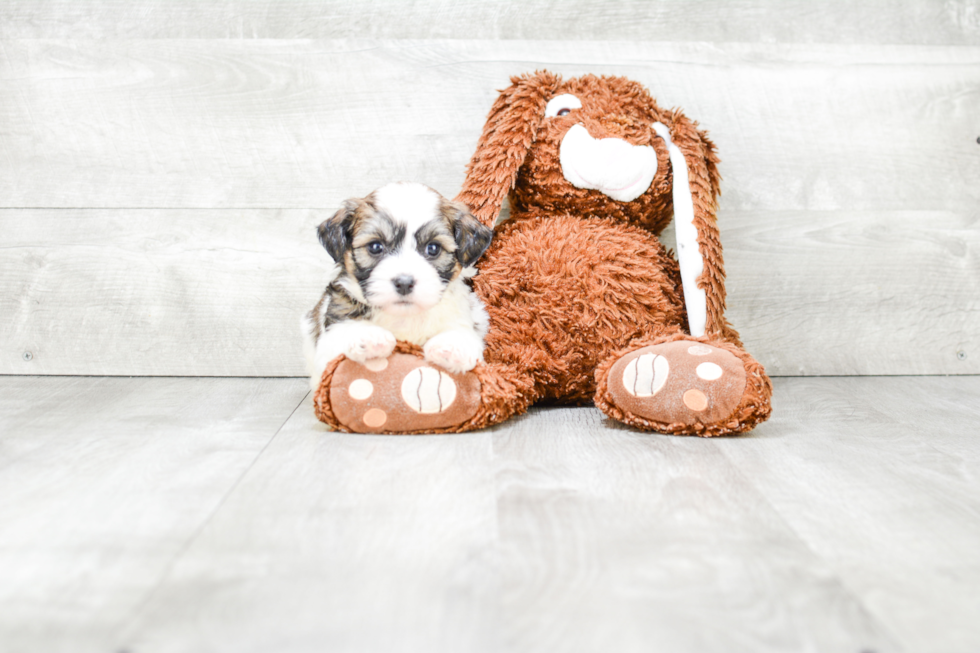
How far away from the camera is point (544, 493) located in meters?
1.22

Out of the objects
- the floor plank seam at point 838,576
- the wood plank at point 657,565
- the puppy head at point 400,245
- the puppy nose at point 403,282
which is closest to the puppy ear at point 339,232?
the puppy head at point 400,245

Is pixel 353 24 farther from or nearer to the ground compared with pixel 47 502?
farther from the ground

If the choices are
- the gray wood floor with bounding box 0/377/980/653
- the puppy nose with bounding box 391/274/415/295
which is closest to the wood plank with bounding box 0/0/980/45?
the puppy nose with bounding box 391/274/415/295

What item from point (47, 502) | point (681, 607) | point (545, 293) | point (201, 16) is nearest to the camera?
point (681, 607)

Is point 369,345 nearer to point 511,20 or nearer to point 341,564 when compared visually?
point 341,564

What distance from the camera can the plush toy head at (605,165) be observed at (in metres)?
1.78

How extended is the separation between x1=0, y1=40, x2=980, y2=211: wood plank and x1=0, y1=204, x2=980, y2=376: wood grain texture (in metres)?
0.09

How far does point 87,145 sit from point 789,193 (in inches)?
79.2

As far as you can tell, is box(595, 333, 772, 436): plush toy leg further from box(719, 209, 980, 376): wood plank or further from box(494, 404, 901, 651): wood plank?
box(719, 209, 980, 376): wood plank

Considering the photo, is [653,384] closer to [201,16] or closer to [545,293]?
[545,293]

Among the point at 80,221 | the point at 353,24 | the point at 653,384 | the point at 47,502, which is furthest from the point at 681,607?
the point at 80,221

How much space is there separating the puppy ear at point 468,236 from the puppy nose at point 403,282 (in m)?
0.17

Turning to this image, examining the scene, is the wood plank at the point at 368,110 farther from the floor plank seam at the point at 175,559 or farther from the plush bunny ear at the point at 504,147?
the floor plank seam at the point at 175,559

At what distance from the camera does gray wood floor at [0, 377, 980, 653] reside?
2.70ft
